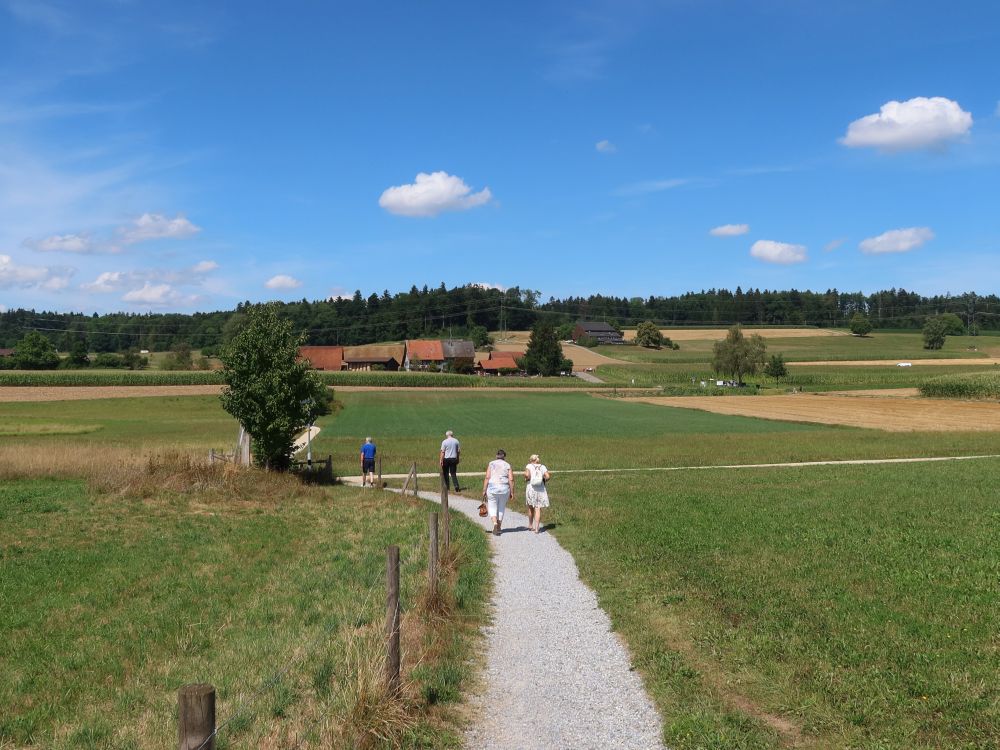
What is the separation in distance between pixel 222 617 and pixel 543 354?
11930 cm

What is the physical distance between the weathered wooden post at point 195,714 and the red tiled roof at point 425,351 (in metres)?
138

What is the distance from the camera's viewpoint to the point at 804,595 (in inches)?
432

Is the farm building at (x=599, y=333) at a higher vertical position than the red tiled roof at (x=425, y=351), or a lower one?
higher

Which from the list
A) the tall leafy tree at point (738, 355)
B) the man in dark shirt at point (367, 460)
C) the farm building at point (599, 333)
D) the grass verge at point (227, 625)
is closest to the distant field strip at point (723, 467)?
the man in dark shirt at point (367, 460)

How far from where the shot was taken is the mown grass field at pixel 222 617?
743 centimetres

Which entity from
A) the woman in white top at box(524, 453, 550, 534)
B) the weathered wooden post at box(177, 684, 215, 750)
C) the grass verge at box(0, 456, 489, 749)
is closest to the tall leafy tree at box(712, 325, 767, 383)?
the grass verge at box(0, 456, 489, 749)

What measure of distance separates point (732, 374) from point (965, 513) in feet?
330

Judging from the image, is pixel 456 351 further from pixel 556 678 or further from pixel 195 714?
pixel 195 714

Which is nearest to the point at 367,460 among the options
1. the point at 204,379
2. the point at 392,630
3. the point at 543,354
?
the point at 392,630

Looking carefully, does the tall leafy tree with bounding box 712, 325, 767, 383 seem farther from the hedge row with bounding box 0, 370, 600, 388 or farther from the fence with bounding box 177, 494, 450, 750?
the fence with bounding box 177, 494, 450, 750

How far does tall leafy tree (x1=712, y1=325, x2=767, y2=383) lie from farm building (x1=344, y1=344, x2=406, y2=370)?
57.3m

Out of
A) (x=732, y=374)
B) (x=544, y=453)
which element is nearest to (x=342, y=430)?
(x=544, y=453)

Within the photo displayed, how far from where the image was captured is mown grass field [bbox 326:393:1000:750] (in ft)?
23.8

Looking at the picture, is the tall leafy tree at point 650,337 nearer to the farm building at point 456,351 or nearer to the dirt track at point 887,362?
the dirt track at point 887,362
